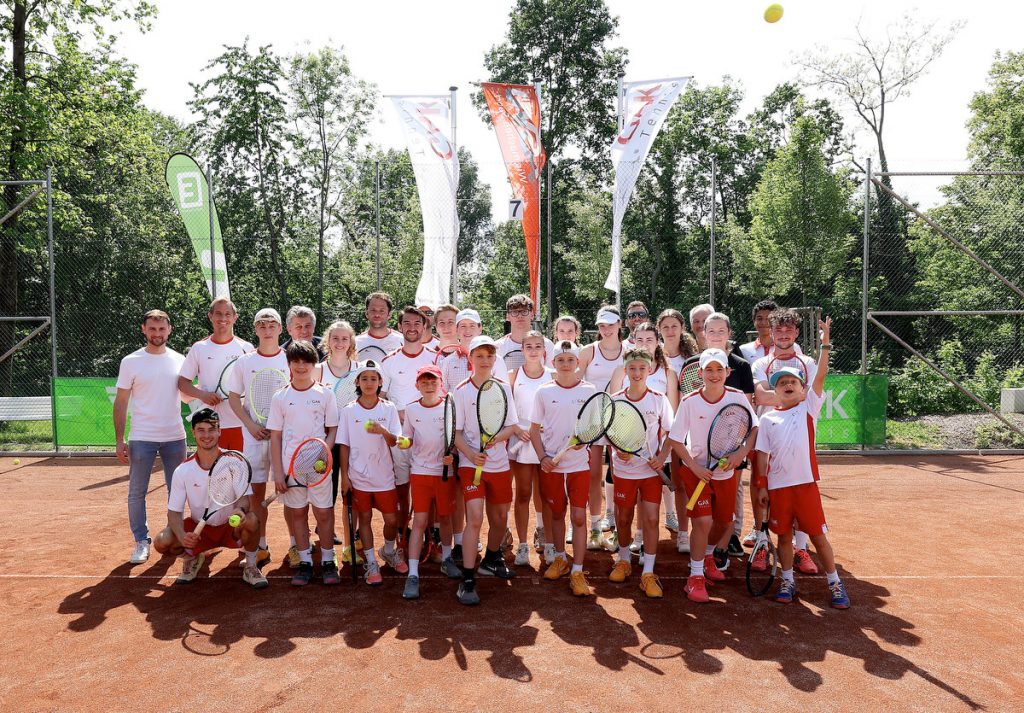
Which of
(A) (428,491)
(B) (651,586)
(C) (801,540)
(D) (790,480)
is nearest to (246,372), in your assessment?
(A) (428,491)

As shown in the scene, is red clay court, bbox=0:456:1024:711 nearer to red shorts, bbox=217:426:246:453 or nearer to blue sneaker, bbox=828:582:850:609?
blue sneaker, bbox=828:582:850:609

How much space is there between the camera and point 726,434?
498 cm

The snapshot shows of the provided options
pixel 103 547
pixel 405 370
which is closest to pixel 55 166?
pixel 103 547

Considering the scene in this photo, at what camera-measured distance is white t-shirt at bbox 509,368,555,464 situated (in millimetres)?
5379

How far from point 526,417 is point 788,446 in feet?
6.48

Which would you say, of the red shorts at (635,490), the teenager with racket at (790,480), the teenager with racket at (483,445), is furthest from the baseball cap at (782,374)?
the teenager with racket at (483,445)

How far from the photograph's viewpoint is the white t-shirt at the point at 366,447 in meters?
5.24

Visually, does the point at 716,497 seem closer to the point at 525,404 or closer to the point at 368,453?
the point at 525,404

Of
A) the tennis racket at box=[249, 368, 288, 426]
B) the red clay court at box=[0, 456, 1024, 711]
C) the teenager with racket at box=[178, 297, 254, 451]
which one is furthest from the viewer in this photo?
the teenager with racket at box=[178, 297, 254, 451]

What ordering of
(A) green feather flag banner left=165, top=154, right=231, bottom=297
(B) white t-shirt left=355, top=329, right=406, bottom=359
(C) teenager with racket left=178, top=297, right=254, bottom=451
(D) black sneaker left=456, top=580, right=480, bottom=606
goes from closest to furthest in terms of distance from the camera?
(D) black sneaker left=456, top=580, right=480, bottom=606
(C) teenager with racket left=178, top=297, right=254, bottom=451
(B) white t-shirt left=355, top=329, right=406, bottom=359
(A) green feather flag banner left=165, top=154, right=231, bottom=297

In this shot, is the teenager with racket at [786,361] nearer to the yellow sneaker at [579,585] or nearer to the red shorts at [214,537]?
the yellow sneaker at [579,585]

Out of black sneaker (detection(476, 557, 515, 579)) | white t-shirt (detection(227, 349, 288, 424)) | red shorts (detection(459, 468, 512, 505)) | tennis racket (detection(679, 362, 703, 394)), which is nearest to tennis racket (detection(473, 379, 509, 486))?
red shorts (detection(459, 468, 512, 505))

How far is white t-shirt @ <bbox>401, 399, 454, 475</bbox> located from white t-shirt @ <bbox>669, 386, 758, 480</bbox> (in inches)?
69.0

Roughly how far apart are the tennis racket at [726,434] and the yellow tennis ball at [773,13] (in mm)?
5510
